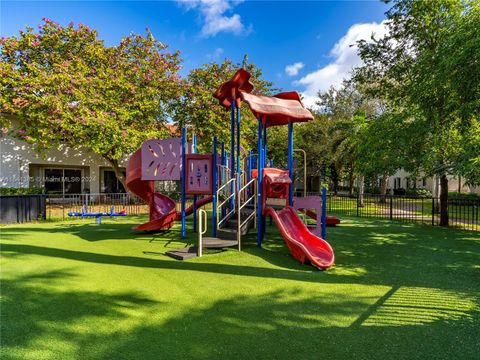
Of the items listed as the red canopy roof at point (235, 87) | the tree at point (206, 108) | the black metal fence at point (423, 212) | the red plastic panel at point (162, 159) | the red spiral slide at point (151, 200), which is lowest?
the black metal fence at point (423, 212)

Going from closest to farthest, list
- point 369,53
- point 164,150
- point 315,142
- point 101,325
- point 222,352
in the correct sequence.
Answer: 1. point 222,352
2. point 101,325
3. point 164,150
4. point 369,53
5. point 315,142

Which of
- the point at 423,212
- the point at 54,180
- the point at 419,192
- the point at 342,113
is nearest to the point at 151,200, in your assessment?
the point at 54,180

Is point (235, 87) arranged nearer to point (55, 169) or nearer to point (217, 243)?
point (217, 243)

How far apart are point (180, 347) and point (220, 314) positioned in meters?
0.89

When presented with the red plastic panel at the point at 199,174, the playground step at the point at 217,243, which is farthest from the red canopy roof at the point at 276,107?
the playground step at the point at 217,243

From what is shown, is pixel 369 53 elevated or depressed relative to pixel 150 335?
elevated

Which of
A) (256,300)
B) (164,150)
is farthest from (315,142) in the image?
(256,300)

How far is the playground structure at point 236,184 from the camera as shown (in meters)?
7.42

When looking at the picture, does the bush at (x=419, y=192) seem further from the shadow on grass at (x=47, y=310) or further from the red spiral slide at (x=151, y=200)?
the shadow on grass at (x=47, y=310)

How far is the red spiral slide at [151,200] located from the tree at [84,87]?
7.71 m

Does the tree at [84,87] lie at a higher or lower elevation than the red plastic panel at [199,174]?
higher

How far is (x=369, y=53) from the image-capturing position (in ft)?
45.6

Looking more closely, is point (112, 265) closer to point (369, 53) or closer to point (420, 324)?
point (420, 324)

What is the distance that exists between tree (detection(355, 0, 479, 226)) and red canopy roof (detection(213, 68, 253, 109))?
487 cm
